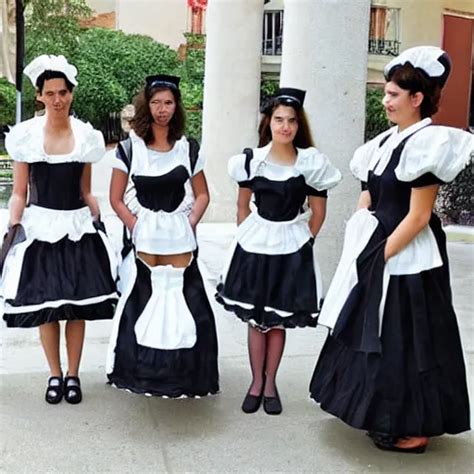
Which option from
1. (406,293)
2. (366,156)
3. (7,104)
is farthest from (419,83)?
(7,104)

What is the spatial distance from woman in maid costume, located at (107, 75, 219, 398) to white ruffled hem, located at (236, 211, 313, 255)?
249 millimetres

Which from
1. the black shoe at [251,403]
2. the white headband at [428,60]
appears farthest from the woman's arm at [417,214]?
the black shoe at [251,403]

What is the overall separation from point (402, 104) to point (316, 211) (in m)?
0.77

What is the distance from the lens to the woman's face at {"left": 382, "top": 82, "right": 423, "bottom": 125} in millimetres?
2971

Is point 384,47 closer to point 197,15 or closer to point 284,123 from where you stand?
point 197,15

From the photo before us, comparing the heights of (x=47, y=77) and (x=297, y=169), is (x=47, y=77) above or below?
above

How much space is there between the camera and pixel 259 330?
356 centimetres

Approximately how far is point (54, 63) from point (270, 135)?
1.03m

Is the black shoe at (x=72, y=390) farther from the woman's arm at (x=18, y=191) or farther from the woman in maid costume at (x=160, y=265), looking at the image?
the woman's arm at (x=18, y=191)

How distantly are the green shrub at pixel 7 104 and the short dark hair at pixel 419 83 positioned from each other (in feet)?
33.8

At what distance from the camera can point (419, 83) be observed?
2.95 metres

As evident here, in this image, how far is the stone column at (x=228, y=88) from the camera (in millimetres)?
9344

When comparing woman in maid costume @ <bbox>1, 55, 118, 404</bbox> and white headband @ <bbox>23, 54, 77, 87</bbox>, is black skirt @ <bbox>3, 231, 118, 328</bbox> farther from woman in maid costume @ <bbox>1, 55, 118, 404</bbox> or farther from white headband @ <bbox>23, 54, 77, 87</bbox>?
white headband @ <bbox>23, 54, 77, 87</bbox>

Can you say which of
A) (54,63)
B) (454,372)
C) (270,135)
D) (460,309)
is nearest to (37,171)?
(54,63)
